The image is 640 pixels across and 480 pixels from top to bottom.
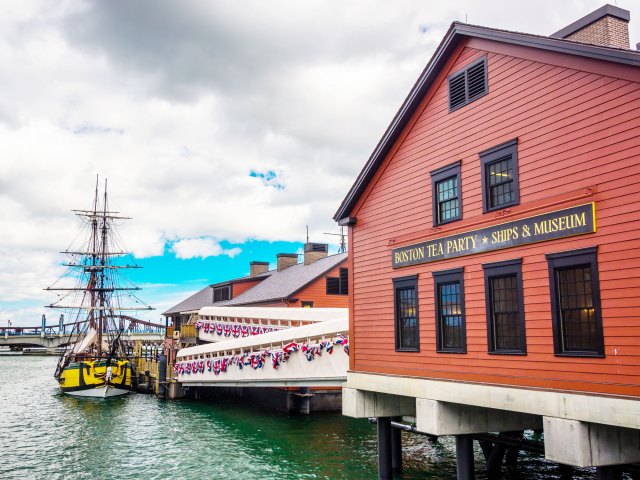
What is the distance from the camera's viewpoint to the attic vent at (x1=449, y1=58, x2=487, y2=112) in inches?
560

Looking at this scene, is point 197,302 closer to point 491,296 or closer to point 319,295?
point 319,295

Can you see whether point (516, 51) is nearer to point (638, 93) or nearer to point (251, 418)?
point (638, 93)

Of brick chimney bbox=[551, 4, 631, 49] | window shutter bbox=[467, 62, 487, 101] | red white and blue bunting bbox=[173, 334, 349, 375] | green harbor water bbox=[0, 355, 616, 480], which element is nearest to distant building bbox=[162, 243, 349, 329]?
red white and blue bunting bbox=[173, 334, 349, 375]

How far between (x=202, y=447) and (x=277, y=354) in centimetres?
516

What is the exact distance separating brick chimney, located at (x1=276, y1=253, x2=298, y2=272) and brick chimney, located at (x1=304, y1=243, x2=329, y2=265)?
439cm

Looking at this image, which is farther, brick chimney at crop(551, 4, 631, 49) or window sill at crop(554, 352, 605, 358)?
brick chimney at crop(551, 4, 631, 49)

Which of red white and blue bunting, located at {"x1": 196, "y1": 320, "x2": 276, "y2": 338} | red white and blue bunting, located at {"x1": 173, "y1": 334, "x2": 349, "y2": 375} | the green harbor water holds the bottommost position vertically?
the green harbor water

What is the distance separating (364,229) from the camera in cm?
1827

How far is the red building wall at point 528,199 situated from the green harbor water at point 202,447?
607 cm

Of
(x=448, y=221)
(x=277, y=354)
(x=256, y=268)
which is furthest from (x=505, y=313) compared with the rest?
(x=256, y=268)

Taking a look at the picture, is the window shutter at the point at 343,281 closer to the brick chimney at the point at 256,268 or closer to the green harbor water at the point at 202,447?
the green harbor water at the point at 202,447

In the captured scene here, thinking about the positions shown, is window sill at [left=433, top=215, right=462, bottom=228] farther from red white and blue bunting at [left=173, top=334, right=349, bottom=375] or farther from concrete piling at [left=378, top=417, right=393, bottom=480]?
red white and blue bunting at [left=173, top=334, right=349, bottom=375]

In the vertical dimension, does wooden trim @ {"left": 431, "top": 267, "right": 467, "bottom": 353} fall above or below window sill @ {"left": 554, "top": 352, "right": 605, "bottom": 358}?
above

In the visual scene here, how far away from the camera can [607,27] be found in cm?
1369
